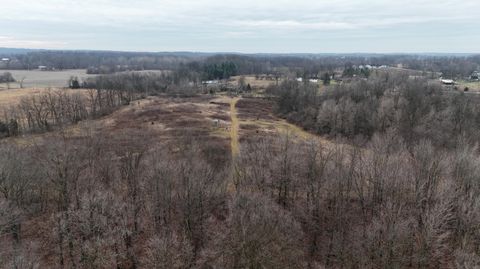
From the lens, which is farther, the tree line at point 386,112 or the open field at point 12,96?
the open field at point 12,96

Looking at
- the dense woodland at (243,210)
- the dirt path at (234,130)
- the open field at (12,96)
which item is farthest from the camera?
the open field at (12,96)

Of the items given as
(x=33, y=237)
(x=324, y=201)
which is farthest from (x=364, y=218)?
(x=33, y=237)

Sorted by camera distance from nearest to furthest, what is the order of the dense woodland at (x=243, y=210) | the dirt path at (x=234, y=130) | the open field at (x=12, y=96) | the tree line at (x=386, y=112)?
the dense woodland at (x=243, y=210) < the dirt path at (x=234, y=130) < the tree line at (x=386, y=112) < the open field at (x=12, y=96)

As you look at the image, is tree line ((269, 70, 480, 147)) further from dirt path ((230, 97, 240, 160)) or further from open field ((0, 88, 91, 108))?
open field ((0, 88, 91, 108))

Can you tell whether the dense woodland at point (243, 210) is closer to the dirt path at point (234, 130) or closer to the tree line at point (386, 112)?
the dirt path at point (234, 130)

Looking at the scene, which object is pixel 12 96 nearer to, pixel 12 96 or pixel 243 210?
pixel 12 96

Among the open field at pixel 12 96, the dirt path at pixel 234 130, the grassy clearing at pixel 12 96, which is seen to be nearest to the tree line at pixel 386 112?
the dirt path at pixel 234 130

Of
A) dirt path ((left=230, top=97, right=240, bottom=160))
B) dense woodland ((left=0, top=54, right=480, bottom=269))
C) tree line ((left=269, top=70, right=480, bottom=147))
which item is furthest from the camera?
tree line ((left=269, top=70, right=480, bottom=147))

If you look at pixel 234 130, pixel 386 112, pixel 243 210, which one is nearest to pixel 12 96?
pixel 234 130

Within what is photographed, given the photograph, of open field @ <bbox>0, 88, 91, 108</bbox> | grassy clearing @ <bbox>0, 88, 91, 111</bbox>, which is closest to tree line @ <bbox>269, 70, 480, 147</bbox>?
grassy clearing @ <bbox>0, 88, 91, 111</bbox>

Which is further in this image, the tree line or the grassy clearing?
the grassy clearing

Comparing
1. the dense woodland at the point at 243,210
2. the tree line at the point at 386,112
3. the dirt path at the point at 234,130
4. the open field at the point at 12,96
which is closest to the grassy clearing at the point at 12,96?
the open field at the point at 12,96

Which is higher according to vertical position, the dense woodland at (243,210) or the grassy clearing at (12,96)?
the grassy clearing at (12,96)
